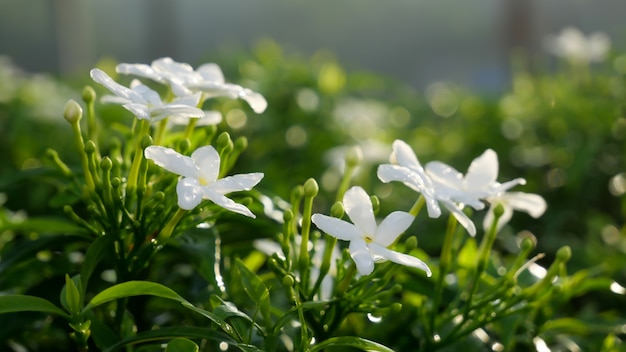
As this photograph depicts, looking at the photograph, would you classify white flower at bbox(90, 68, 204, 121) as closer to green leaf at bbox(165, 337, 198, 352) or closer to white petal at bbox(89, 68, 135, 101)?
white petal at bbox(89, 68, 135, 101)

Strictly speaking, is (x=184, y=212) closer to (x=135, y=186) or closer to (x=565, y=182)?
(x=135, y=186)

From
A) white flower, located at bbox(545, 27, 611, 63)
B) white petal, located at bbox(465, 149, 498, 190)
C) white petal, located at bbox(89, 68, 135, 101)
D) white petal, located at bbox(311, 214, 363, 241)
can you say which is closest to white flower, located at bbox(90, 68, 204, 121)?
white petal, located at bbox(89, 68, 135, 101)

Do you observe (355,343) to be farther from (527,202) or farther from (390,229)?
(527,202)

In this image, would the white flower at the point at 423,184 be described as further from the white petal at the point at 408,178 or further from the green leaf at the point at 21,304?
the green leaf at the point at 21,304

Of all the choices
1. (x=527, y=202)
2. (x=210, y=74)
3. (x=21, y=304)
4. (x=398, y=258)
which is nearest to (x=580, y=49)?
(x=527, y=202)

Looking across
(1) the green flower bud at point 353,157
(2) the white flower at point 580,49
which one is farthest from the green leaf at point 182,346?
(2) the white flower at point 580,49
